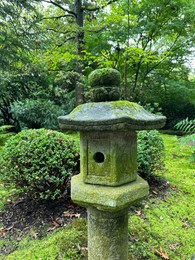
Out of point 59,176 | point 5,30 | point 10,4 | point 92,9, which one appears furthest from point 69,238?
point 92,9

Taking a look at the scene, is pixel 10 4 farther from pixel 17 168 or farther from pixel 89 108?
pixel 89 108

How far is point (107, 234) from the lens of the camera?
6.21ft

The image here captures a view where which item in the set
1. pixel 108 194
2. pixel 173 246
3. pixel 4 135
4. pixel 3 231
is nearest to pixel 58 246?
pixel 3 231

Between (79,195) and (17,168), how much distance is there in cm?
142

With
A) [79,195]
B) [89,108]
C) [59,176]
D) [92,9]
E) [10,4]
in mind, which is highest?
[92,9]

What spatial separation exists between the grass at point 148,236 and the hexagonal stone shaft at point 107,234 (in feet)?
1.76

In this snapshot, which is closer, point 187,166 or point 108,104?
point 108,104

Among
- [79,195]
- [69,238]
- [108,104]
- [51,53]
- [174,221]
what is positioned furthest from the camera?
[51,53]

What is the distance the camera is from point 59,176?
118 inches

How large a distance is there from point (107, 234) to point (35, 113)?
792cm

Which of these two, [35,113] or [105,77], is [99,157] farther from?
[35,113]

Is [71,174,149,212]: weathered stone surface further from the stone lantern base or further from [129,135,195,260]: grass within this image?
[129,135,195,260]: grass

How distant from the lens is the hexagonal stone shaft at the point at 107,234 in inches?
73.8

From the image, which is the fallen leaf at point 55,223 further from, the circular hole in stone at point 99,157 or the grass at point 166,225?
the circular hole in stone at point 99,157
